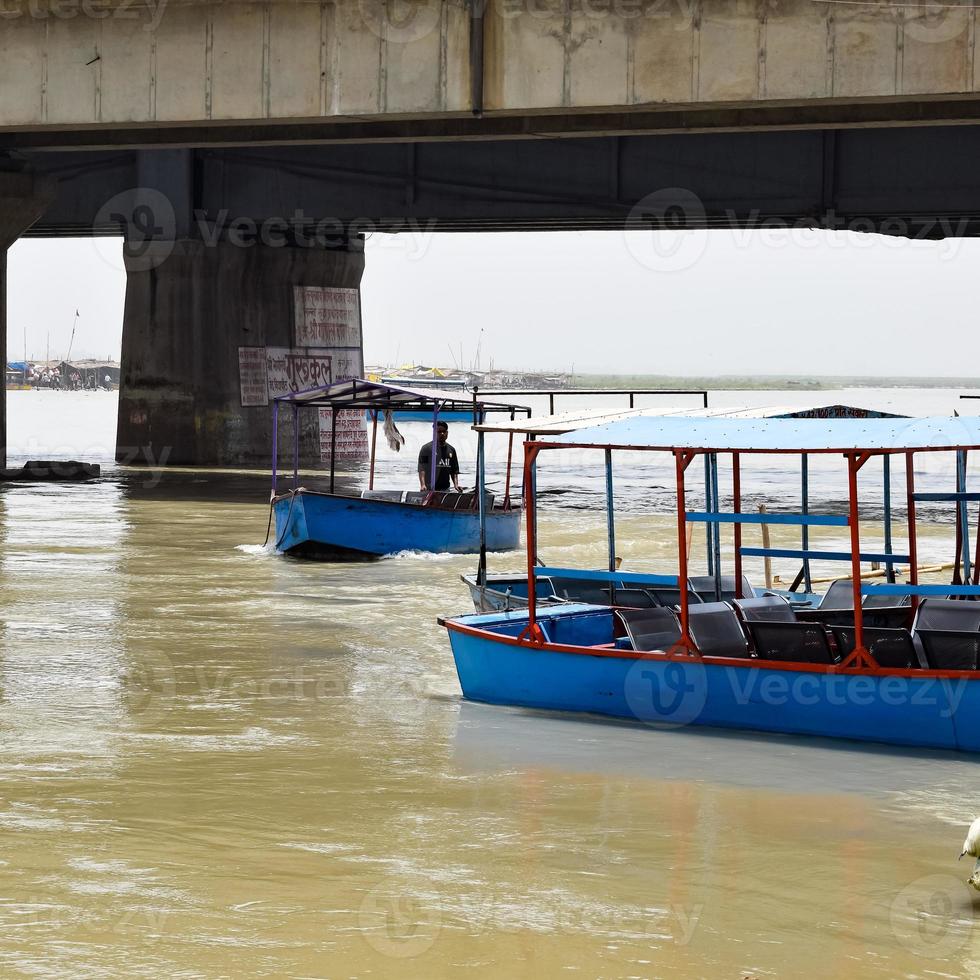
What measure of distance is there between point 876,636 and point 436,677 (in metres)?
3.83

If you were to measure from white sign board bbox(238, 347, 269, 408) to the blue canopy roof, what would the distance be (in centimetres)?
2631

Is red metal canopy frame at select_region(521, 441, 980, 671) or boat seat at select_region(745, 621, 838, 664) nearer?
red metal canopy frame at select_region(521, 441, 980, 671)

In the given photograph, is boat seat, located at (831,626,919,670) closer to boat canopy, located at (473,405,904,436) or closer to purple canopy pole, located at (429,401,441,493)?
boat canopy, located at (473,405,904,436)

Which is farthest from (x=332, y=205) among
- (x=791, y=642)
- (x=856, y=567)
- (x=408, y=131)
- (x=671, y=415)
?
(x=856, y=567)

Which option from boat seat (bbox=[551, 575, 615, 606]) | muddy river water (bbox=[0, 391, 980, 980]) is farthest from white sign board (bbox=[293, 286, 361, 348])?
boat seat (bbox=[551, 575, 615, 606])

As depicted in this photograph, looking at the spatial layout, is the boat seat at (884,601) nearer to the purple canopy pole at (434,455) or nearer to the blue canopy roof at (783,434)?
the blue canopy roof at (783,434)

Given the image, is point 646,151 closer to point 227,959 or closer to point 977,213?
point 977,213

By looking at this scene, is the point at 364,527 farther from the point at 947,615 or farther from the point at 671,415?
the point at 947,615

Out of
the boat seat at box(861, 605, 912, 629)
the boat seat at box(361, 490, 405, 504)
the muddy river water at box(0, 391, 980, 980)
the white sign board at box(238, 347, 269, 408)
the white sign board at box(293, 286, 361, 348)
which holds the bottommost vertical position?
the muddy river water at box(0, 391, 980, 980)

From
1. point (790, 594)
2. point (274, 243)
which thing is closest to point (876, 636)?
point (790, 594)

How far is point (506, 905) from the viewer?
8047 mm

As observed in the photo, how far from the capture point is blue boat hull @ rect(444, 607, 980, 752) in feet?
37.2

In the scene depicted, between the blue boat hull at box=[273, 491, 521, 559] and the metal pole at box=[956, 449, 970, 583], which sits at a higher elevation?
the metal pole at box=[956, 449, 970, 583]

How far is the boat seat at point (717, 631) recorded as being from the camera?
12.5 meters
